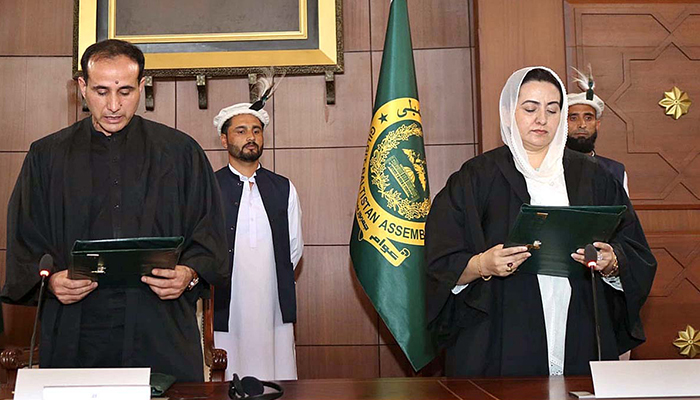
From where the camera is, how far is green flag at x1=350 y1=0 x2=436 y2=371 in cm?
435

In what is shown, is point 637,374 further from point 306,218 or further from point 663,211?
point 306,218

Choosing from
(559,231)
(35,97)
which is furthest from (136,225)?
(35,97)

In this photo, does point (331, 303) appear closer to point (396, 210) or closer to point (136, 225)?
point (396, 210)

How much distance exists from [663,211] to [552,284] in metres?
2.65

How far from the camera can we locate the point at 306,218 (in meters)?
5.64

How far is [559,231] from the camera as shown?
2475mm

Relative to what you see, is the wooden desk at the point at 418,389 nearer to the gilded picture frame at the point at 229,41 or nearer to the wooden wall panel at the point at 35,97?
the gilded picture frame at the point at 229,41

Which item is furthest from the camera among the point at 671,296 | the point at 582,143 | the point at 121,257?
the point at 671,296

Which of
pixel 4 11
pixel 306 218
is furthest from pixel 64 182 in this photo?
pixel 4 11

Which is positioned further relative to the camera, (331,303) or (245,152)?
(331,303)

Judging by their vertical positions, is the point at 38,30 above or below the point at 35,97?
above

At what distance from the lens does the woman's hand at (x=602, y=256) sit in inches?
102

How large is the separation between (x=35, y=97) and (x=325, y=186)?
2.13m

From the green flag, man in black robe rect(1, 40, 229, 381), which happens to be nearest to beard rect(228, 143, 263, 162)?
the green flag
